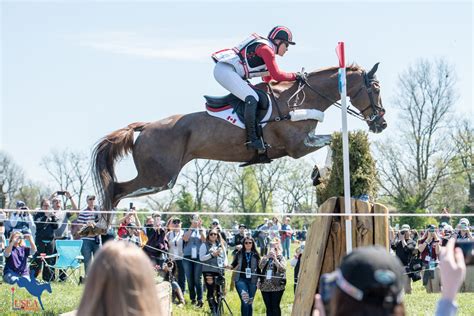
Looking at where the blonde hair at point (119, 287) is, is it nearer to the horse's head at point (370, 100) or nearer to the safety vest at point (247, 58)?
the safety vest at point (247, 58)

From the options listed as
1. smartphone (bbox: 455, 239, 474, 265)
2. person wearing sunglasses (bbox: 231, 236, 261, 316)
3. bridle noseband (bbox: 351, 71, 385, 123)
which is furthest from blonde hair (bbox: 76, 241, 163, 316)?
person wearing sunglasses (bbox: 231, 236, 261, 316)

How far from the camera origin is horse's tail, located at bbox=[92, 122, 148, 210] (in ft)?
31.2

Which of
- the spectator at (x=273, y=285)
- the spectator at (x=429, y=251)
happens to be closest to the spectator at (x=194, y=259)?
the spectator at (x=273, y=285)

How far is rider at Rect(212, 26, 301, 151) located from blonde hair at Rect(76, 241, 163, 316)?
22.0 ft

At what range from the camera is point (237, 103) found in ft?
29.8

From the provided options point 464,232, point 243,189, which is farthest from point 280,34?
point 243,189

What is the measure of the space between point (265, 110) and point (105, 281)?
6.95 metres

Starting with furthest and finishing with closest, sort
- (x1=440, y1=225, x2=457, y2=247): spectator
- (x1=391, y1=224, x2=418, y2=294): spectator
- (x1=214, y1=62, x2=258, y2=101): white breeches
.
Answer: (x1=391, y1=224, x2=418, y2=294): spectator, (x1=440, y1=225, x2=457, y2=247): spectator, (x1=214, y1=62, x2=258, y2=101): white breeches

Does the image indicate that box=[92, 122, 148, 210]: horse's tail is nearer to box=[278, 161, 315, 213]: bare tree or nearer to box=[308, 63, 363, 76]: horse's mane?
box=[308, 63, 363, 76]: horse's mane

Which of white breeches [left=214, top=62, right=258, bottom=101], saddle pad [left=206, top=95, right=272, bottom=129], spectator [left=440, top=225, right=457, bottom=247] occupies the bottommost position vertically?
spectator [left=440, top=225, right=457, bottom=247]

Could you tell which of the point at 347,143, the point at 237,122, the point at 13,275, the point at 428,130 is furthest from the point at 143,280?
the point at 428,130

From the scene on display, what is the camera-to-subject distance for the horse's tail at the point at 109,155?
9500mm

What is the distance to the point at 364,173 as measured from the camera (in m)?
6.98

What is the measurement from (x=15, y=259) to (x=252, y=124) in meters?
5.27
